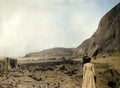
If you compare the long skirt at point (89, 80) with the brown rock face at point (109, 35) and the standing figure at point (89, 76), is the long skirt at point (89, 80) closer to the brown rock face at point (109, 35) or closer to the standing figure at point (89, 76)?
the standing figure at point (89, 76)

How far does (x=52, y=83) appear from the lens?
217 feet

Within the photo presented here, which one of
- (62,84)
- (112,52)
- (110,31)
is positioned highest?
(110,31)

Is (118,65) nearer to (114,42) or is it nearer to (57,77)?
(57,77)

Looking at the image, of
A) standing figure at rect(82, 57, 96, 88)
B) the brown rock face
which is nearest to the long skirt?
standing figure at rect(82, 57, 96, 88)

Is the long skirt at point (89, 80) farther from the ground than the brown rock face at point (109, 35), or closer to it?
closer to it

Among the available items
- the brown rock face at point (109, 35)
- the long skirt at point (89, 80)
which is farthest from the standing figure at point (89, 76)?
the brown rock face at point (109, 35)

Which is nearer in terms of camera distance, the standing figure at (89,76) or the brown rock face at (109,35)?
the standing figure at (89,76)

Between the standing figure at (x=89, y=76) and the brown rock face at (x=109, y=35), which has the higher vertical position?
the brown rock face at (x=109, y=35)

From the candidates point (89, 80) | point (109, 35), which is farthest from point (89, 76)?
point (109, 35)

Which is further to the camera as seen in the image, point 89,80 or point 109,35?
point 109,35

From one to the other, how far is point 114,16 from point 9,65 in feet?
174

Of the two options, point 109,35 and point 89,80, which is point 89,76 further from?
point 109,35

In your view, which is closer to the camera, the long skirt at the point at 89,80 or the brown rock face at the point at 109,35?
the long skirt at the point at 89,80

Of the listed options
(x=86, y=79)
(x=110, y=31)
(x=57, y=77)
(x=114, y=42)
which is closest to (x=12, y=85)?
(x=57, y=77)
